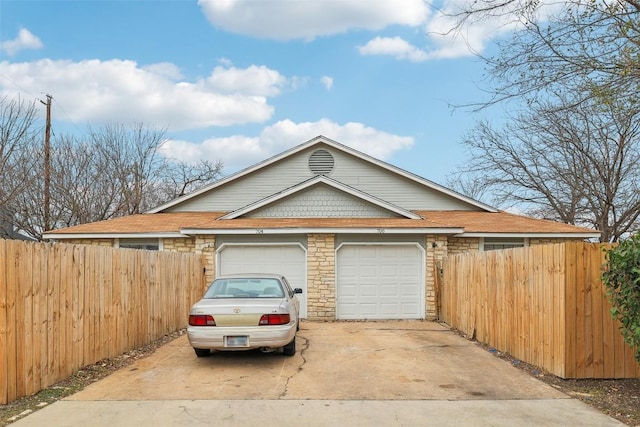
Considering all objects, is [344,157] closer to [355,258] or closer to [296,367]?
[355,258]

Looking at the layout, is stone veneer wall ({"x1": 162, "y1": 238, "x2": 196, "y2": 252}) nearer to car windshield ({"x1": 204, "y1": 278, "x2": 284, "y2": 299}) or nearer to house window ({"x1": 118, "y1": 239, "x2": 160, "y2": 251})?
house window ({"x1": 118, "y1": 239, "x2": 160, "y2": 251})

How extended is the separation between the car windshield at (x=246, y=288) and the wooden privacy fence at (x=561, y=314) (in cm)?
419

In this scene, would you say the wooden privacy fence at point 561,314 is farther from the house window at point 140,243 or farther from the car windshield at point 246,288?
the house window at point 140,243

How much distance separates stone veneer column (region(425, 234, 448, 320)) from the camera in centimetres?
1603

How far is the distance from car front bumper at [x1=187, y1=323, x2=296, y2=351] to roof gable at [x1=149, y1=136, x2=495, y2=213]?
35.4 feet

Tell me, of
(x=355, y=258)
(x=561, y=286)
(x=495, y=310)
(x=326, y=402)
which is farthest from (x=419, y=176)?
(x=326, y=402)

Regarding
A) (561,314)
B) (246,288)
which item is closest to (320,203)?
(246,288)

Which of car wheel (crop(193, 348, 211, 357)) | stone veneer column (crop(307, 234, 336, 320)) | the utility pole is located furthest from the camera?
the utility pole

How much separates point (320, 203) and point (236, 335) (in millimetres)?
8814

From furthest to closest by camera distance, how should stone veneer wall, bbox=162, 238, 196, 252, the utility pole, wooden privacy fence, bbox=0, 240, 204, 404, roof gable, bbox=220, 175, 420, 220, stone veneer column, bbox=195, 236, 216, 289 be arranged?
the utility pole
roof gable, bbox=220, 175, 420, 220
stone veneer wall, bbox=162, 238, 196, 252
stone veneer column, bbox=195, 236, 216, 289
wooden privacy fence, bbox=0, 240, 204, 404

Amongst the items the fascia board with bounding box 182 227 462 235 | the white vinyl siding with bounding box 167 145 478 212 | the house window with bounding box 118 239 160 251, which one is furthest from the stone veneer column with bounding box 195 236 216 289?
the white vinyl siding with bounding box 167 145 478 212

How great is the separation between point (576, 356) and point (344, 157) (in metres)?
13.0

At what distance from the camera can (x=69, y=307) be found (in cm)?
827

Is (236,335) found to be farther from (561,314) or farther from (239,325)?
(561,314)
